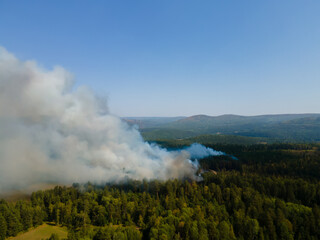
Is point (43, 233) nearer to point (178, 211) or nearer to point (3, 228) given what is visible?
point (3, 228)

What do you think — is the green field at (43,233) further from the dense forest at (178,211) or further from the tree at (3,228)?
the tree at (3,228)

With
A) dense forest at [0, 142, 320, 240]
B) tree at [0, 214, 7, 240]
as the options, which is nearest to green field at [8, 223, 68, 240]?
dense forest at [0, 142, 320, 240]

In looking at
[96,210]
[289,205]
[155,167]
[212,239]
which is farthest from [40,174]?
[289,205]

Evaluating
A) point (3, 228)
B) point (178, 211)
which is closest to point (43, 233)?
point (3, 228)

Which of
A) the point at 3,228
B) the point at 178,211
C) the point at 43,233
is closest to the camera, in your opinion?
the point at 3,228

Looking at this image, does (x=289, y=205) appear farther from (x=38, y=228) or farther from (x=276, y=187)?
(x=38, y=228)
